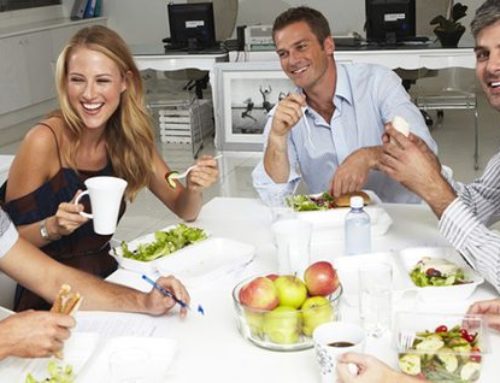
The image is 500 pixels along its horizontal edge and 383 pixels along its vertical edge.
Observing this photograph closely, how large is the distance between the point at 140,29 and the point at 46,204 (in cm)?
662

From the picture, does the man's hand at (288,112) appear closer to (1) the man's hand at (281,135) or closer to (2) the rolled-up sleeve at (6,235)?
(1) the man's hand at (281,135)

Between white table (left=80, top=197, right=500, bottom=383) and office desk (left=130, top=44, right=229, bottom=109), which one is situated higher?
office desk (left=130, top=44, right=229, bottom=109)

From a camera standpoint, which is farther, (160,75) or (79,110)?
(160,75)

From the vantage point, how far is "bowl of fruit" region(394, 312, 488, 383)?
124 centimetres

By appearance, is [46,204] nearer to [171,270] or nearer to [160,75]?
[171,270]

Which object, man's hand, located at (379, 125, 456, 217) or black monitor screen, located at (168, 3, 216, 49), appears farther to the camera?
black monitor screen, located at (168, 3, 216, 49)

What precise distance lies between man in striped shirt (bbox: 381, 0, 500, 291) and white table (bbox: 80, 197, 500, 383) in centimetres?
9

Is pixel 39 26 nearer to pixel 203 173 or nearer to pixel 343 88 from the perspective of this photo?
pixel 343 88

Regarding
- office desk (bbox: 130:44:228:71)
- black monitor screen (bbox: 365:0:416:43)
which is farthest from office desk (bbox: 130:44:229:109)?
black monitor screen (bbox: 365:0:416:43)

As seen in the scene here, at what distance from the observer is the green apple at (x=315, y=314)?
4.61 ft

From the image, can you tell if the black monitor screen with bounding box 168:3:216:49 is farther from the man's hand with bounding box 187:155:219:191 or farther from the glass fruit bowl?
the glass fruit bowl

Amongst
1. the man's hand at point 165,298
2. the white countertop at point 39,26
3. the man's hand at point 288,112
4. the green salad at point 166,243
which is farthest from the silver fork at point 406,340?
the white countertop at point 39,26

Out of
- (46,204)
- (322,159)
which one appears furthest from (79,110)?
(322,159)

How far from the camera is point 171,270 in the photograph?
1840mm
